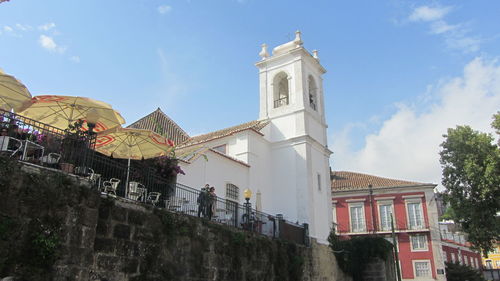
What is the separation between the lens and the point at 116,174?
481 inches

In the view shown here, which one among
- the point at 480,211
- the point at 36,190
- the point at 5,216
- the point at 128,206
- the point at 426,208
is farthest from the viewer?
the point at 426,208

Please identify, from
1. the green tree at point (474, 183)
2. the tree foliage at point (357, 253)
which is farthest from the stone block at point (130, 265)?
the green tree at point (474, 183)

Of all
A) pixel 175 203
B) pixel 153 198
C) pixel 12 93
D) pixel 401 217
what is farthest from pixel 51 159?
pixel 401 217

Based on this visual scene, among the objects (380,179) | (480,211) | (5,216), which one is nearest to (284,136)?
(480,211)

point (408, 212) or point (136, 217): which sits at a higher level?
point (408, 212)

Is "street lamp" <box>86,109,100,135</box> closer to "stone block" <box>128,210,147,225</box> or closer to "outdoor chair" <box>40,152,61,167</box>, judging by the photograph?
"outdoor chair" <box>40,152,61,167</box>

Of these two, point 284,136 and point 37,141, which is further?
point 284,136

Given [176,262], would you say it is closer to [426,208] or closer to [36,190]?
[36,190]

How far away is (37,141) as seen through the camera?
31.2 ft

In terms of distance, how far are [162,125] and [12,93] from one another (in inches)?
490

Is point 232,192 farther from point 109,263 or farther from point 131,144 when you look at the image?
point 109,263

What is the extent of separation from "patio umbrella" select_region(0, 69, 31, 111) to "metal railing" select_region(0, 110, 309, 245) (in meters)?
0.70

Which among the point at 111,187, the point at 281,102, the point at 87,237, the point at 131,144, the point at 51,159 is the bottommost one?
the point at 87,237

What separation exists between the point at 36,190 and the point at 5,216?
0.75 meters
